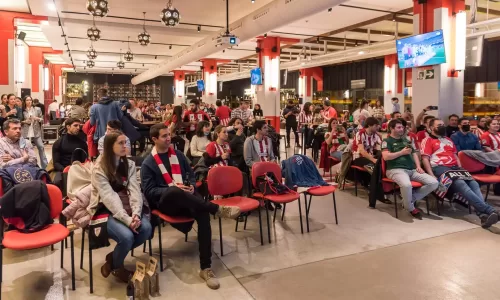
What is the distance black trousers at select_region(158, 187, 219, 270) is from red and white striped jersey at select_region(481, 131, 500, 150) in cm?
458

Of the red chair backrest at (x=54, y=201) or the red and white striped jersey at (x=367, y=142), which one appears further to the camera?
the red and white striped jersey at (x=367, y=142)

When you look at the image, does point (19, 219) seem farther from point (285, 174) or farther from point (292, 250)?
point (285, 174)

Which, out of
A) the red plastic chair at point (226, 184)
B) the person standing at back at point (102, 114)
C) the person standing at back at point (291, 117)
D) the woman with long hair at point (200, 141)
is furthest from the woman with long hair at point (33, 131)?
the person standing at back at point (291, 117)

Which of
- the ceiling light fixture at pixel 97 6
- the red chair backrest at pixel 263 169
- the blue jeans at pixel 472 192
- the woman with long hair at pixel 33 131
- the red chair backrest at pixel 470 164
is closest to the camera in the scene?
the red chair backrest at pixel 263 169

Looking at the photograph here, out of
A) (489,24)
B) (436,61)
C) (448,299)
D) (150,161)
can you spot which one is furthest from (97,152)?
(489,24)

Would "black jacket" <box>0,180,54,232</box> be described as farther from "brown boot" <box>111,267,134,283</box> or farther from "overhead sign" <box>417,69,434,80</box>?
"overhead sign" <box>417,69,434,80</box>

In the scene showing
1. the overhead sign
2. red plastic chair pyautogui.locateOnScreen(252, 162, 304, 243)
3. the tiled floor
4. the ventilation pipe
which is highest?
the ventilation pipe

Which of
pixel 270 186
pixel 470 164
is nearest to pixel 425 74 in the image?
pixel 470 164

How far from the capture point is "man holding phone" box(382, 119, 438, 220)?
5047 mm

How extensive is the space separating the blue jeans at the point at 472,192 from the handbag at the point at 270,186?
2.16 m

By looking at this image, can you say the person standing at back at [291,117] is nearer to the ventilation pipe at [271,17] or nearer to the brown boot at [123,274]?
the ventilation pipe at [271,17]

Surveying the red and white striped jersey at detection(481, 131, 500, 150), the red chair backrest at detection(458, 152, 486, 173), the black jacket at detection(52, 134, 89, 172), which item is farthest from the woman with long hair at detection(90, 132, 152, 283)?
the red and white striped jersey at detection(481, 131, 500, 150)

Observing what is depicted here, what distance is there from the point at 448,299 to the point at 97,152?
500cm

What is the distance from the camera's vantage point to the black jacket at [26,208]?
311 cm
